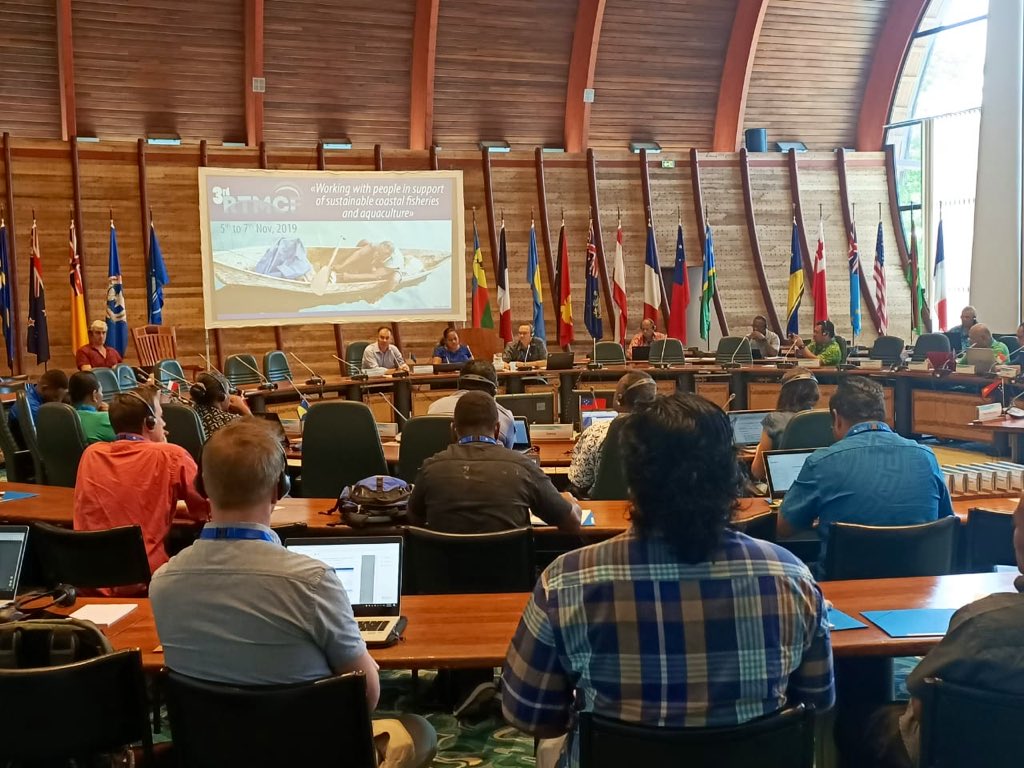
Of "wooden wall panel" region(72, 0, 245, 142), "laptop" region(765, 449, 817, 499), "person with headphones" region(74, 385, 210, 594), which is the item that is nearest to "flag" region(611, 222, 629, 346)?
"wooden wall panel" region(72, 0, 245, 142)

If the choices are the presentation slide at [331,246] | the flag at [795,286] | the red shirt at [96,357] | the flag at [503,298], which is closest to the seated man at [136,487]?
the red shirt at [96,357]

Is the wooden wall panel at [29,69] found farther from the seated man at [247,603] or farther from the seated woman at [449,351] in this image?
the seated man at [247,603]

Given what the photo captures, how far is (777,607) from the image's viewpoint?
1.61 meters

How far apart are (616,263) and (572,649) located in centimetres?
1129

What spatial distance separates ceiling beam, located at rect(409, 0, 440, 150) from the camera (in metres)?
11.9

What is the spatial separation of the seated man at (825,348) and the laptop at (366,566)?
7859mm

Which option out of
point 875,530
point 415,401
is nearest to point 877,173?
point 415,401

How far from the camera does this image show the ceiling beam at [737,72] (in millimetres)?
13148

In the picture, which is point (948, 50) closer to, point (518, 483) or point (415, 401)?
point (415, 401)

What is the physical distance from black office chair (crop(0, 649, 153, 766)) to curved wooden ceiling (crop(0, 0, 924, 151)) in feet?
35.0

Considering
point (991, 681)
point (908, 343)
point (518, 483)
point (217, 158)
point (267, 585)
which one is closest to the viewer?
point (991, 681)

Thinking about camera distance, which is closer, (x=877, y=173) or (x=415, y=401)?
(x=415, y=401)

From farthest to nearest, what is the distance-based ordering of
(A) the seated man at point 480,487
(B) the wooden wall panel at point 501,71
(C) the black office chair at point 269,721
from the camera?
(B) the wooden wall panel at point 501,71
(A) the seated man at point 480,487
(C) the black office chair at point 269,721

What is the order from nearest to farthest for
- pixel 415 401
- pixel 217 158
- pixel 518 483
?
pixel 518 483 < pixel 415 401 < pixel 217 158
